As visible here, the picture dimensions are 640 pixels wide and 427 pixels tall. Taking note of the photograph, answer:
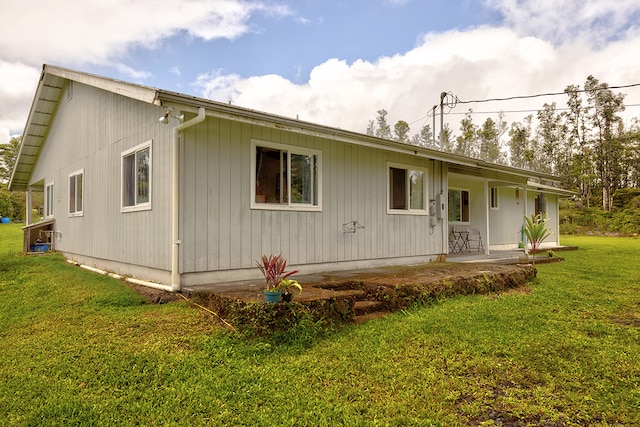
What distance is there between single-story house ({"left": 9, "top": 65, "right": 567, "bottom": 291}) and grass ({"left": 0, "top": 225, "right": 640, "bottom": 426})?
1.38 meters

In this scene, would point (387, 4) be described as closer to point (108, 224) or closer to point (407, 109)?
point (108, 224)

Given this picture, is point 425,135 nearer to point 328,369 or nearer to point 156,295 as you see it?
point 156,295

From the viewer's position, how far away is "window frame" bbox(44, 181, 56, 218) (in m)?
12.0

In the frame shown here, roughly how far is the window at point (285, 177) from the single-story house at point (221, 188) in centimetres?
2

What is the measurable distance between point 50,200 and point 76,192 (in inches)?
131

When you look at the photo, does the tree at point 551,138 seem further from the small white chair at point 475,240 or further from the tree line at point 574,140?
the small white chair at point 475,240

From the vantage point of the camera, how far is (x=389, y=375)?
124 inches

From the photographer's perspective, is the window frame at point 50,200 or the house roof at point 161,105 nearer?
the house roof at point 161,105

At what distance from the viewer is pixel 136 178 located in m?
6.80

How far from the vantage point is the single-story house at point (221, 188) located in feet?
18.3

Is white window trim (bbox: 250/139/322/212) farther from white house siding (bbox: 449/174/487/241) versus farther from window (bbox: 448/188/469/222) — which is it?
white house siding (bbox: 449/174/487/241)

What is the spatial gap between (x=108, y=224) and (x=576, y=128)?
4159 centimetres

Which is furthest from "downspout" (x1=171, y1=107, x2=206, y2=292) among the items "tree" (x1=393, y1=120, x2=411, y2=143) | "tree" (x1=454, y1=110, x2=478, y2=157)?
"tree" (x1=454, y1=110, x2=478, y2=157)

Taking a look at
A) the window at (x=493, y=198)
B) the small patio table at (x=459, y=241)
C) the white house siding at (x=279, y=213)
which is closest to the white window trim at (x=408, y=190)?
the white house siding at (x=279, y=213)
